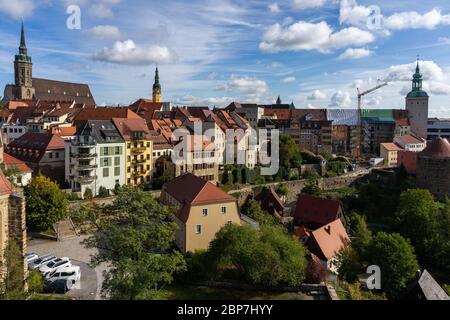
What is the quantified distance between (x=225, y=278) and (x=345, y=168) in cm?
4791

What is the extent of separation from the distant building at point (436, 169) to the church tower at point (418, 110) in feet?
152

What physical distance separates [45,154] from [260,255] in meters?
30.0

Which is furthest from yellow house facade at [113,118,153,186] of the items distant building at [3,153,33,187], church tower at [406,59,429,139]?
church tower at [406,59,429,139]

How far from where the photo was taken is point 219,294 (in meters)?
24.8

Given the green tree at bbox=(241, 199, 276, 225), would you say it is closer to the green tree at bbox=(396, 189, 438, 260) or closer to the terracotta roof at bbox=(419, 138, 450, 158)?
the green tree at bbox=(396, 189, 438, 260)

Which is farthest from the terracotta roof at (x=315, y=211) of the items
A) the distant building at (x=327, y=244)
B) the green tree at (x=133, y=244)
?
the green tree at (x=133, y=244)

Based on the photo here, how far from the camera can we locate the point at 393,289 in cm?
2738

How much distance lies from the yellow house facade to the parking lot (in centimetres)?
1700

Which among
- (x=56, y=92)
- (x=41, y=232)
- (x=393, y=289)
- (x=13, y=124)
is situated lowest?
(x=393, y=289)

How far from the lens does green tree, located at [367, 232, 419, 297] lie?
2748cm
